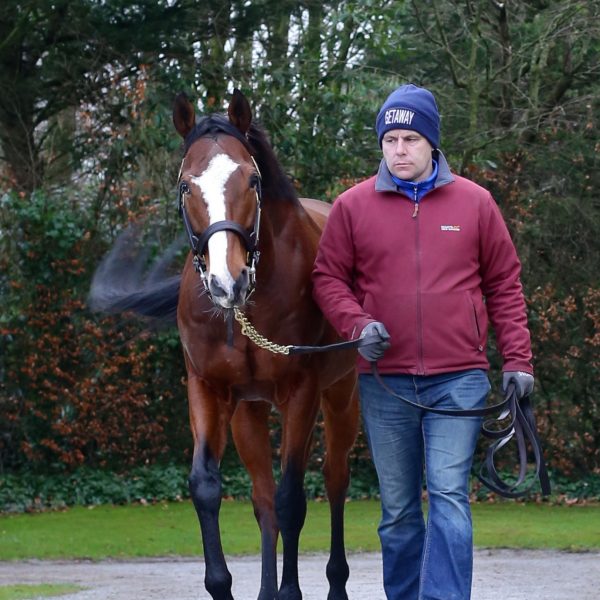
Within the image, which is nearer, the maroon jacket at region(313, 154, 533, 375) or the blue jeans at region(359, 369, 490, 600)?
the blue jeans at region(359, 369, 490, 600)

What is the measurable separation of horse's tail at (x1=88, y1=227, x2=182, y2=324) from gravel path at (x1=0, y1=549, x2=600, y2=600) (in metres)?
1.67

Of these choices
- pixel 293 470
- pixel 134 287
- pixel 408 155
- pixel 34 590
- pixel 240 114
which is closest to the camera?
pixel 408 155

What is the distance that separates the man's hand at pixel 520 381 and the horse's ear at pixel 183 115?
172 centimetres

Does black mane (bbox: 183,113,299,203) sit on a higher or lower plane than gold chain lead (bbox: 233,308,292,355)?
higher

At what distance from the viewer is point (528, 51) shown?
12.6 metres

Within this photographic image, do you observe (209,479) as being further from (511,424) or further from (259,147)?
(259,147)

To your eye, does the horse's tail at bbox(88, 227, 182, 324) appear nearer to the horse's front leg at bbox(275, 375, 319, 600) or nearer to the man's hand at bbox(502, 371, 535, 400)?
the horse's front leg at bbox(275, 375, 319, 600)

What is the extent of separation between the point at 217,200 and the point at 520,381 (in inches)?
54.1

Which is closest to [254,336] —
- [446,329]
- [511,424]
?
[446,329]

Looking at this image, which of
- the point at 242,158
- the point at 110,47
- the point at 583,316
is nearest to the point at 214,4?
the point at 110,47

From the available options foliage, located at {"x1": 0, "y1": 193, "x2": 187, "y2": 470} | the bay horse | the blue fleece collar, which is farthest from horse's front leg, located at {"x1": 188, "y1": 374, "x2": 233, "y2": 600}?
foliage, located at {"x1": 0, "y1": 193, "x2": 187, "y2": 470}

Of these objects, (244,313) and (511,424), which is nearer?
(511,424)

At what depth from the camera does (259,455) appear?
6.12 m

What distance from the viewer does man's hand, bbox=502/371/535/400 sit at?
185 inches
